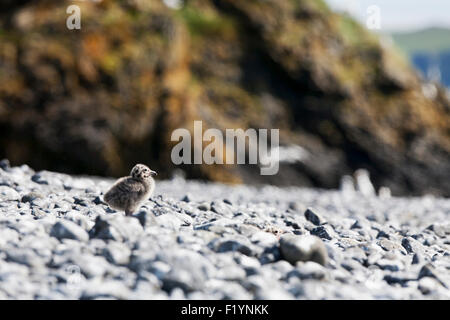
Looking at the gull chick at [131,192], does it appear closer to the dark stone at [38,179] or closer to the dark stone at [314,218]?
the dark stone at [314,218]

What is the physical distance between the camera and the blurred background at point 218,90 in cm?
2180

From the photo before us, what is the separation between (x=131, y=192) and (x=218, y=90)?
71.2 feet

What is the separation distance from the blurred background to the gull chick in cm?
1627

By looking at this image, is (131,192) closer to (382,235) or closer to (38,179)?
(382,235)

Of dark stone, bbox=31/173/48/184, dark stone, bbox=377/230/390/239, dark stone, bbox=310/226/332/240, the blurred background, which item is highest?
the blurred background

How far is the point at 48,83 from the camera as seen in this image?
21.8 meters

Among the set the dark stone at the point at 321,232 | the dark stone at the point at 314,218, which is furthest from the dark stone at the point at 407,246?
the dark stone at the point at 314,218

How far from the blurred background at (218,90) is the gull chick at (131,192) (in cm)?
1627

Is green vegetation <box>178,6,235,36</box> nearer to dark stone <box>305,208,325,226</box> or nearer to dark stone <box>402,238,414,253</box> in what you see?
dark stone <box>305,208,325,226</box>

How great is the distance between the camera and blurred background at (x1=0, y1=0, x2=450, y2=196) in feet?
71.5

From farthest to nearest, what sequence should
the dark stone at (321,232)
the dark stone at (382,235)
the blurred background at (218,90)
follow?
the blurred background at (218,90) < the dark stone at (382,235) < the dark stone at (321,232)

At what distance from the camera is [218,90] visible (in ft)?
89.1

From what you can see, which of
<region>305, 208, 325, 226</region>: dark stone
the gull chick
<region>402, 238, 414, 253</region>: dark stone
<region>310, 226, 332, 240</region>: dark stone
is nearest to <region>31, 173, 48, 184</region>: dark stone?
the gull chick

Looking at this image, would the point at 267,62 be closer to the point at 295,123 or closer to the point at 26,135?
the point at 295,123
